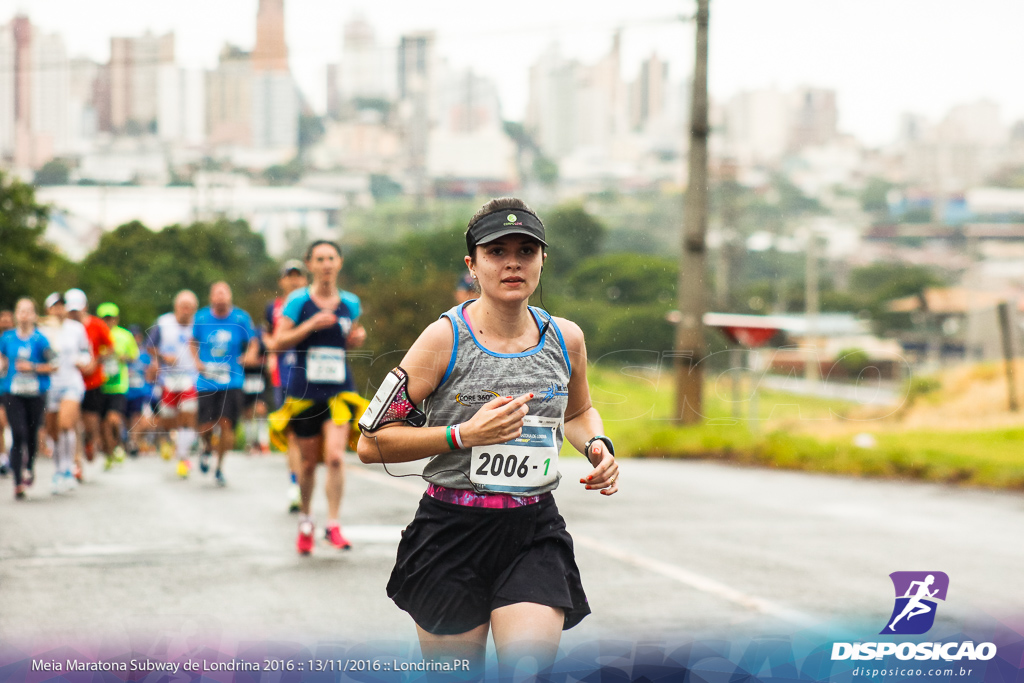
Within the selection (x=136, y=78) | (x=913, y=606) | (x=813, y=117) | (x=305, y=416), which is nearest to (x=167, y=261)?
(x=136, y=78)

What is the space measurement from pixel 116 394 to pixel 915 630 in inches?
354

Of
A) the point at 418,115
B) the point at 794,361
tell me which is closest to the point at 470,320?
the point at 794,361

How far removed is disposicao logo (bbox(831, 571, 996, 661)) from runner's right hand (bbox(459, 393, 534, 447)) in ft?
6.41

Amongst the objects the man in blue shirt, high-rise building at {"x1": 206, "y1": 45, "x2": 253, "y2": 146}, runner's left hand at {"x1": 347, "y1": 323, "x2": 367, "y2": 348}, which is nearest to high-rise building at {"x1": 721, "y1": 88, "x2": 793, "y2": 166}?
the man in blue shirt

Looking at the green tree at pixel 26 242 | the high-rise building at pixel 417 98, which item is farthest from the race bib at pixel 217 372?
the high-rise building at pixel 417 98

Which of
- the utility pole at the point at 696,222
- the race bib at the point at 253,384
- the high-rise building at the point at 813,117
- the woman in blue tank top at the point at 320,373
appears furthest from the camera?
the high-rise building at the point at 813,117

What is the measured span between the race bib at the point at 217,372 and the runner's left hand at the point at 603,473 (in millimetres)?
5464

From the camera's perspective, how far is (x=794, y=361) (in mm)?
5723

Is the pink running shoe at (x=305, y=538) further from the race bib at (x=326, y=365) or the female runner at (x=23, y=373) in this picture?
the female runner at (x=23, y=373)

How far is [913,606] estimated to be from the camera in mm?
4801

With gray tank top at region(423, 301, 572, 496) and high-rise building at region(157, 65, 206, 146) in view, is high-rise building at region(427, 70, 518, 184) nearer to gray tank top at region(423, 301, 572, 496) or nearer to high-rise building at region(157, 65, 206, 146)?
high-rise building at region(157, 65, 206, 146)

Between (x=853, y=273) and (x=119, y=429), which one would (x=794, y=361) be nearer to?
(x=119, y=429)

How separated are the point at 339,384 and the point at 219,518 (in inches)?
79.8

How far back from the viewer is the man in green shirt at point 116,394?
11.0 metres
